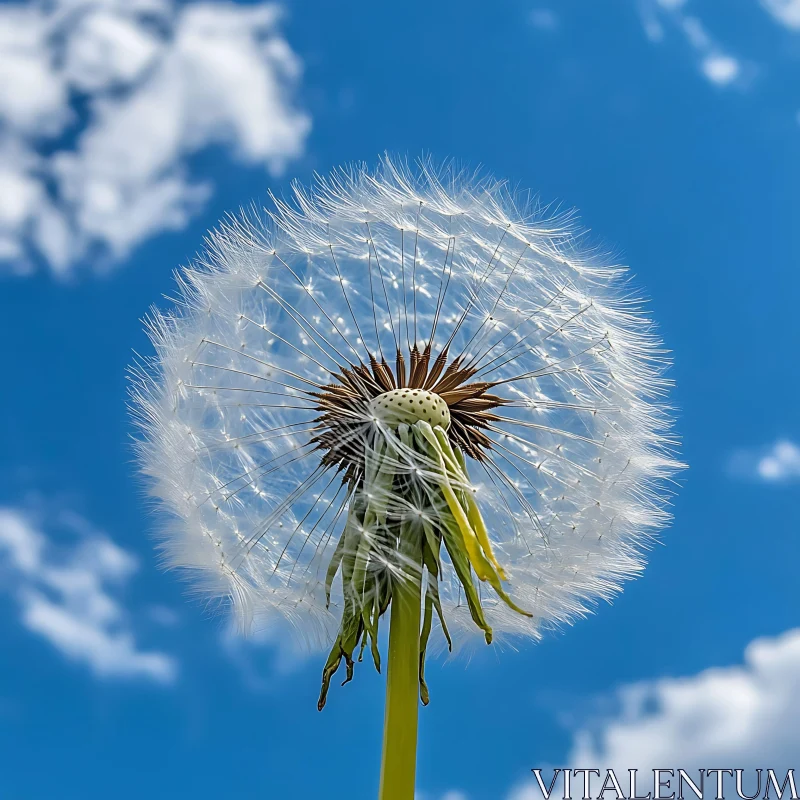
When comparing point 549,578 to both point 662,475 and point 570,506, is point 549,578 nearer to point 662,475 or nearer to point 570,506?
point 570,506

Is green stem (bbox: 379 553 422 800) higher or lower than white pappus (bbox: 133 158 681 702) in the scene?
lower

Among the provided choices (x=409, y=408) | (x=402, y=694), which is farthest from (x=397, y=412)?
(x=402, y=694)

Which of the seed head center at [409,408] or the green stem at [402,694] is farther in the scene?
the seed head center at [409,408]

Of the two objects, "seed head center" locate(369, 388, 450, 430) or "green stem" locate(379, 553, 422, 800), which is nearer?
"green stem" locate(379, 553, 422, 800)

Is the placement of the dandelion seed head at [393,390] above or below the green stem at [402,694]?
above

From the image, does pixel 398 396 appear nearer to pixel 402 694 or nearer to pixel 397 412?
pixel 397 412
